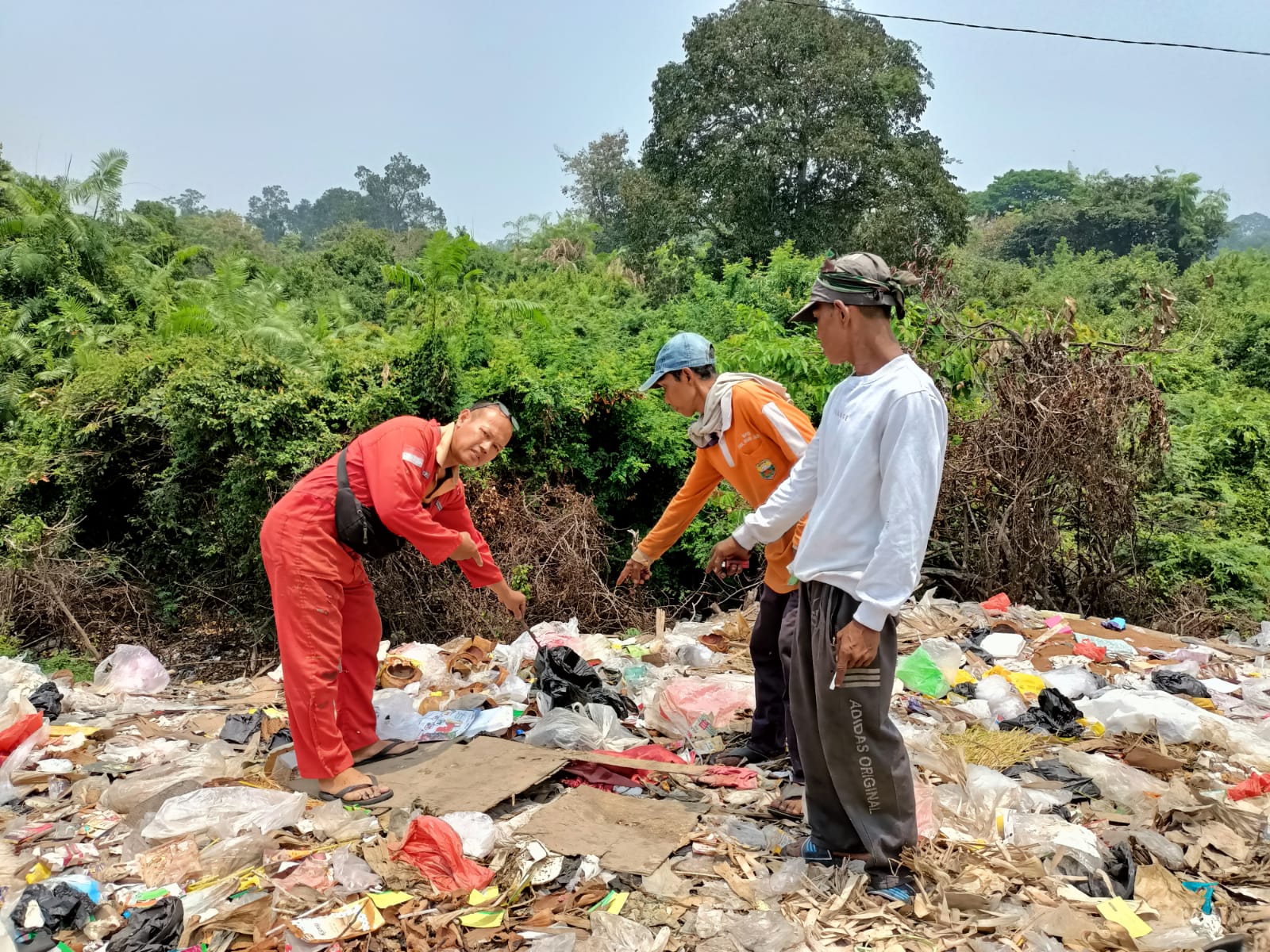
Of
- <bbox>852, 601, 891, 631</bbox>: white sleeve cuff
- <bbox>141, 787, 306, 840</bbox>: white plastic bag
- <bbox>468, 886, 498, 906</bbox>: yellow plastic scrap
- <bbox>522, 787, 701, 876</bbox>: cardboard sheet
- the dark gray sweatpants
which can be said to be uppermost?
<bbox>852, 601, 891, 631</bbox>: white sleeve cuff

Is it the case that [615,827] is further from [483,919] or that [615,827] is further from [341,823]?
[341,823]

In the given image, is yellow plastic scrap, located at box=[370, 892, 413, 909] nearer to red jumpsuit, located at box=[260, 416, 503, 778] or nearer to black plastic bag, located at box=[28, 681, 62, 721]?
red jumpsuit, located at box=[260, 416, 503, 778]

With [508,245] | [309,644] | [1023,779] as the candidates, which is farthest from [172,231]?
[1023,779]

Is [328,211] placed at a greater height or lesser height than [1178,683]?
greater

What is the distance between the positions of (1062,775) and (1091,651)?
2.01 m

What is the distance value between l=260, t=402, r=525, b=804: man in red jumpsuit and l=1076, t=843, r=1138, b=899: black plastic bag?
8.78ft

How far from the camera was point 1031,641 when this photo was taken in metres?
5.84

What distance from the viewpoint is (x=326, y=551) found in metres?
3.77

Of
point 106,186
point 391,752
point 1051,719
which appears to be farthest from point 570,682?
point 106,186

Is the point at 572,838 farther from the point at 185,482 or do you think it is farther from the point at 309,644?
the point at 185,482

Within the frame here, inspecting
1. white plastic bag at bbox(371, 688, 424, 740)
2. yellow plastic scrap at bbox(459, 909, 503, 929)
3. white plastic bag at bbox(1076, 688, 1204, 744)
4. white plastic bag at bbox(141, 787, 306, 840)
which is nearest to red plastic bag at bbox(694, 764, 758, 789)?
yellow plastic scrap at bbox(459, 909, 503, 929)

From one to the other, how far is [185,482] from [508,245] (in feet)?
75.3

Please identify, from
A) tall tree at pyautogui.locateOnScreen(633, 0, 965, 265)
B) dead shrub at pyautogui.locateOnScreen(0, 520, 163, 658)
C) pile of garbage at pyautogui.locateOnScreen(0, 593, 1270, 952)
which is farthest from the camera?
tall tree at pyautogui.locateOnScreen(633, 0, 965, 265)

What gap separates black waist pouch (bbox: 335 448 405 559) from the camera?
3.75m
